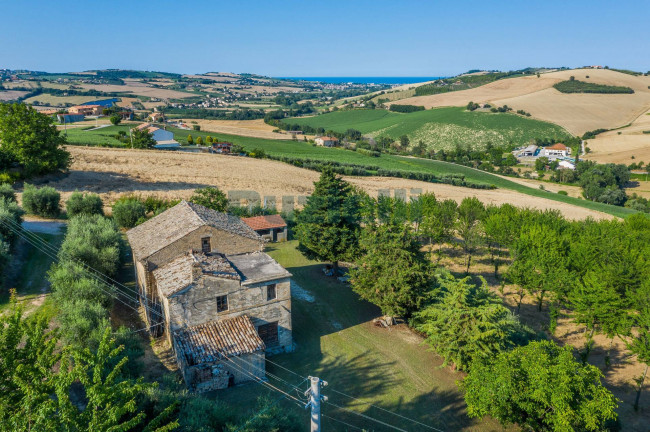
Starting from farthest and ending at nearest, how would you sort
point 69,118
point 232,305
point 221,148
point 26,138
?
point 69,118 < point 221,148 < point 26,138 < point 232,305

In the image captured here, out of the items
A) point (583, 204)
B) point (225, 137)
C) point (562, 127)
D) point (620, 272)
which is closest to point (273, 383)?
point (620, 272)

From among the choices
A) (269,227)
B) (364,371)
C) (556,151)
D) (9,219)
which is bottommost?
(364,371)

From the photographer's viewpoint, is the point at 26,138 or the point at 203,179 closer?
the point at 26,138

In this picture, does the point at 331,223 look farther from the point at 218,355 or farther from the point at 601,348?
the point at 601,348

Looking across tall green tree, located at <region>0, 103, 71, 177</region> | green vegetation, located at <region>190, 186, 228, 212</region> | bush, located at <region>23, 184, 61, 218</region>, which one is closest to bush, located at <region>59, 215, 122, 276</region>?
green vegetation, located at <region>190, 186, 228, 212</region>

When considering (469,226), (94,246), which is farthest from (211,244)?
(469,226)

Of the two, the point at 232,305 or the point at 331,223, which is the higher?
the point at 331,223

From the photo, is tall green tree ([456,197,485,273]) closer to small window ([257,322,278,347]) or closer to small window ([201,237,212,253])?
small window ([257,322,278,347])

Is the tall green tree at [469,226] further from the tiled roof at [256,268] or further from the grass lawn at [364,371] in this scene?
the tiled roof at [256,268]
